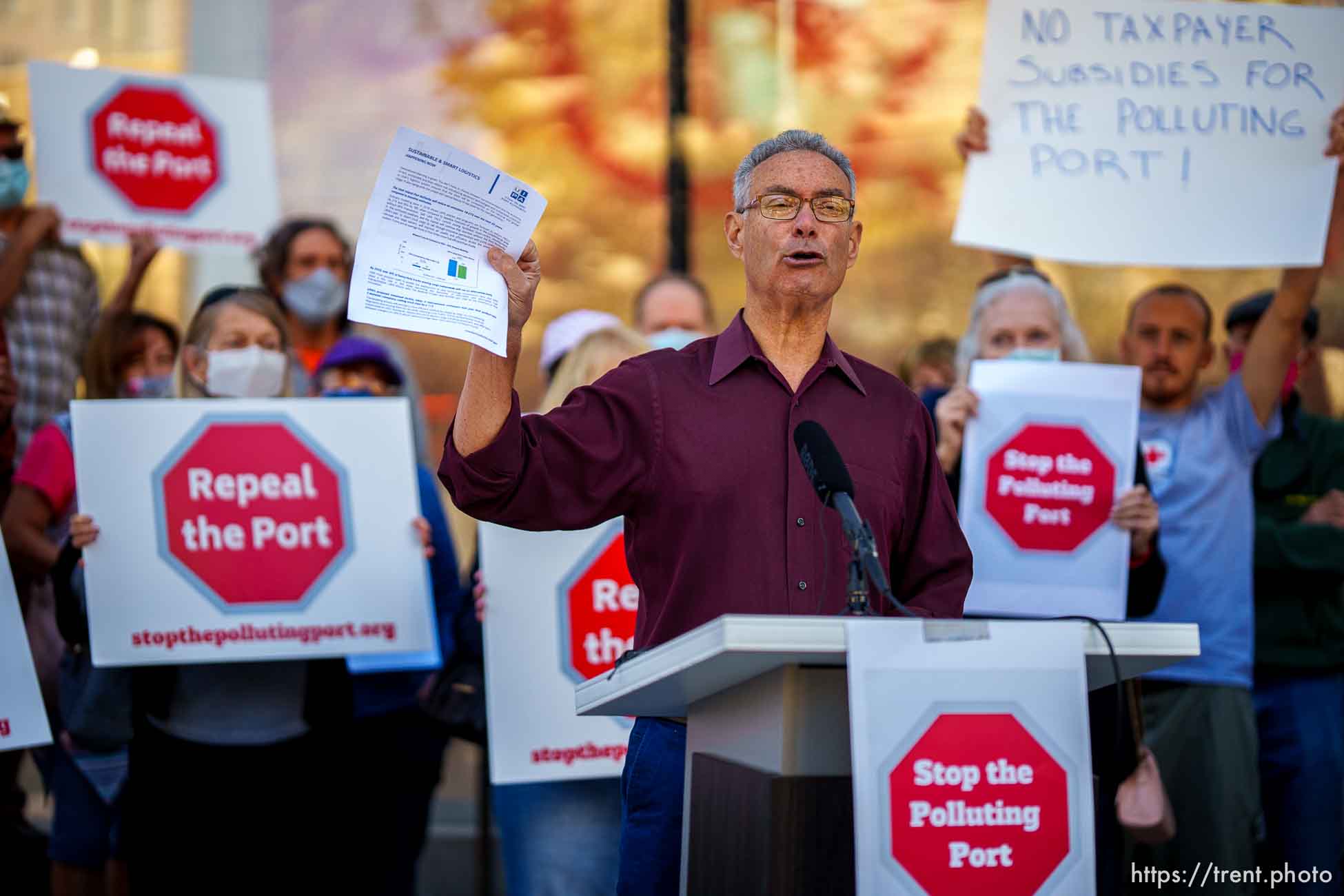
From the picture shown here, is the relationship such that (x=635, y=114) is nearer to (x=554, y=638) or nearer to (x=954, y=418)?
(x=954, y=418)

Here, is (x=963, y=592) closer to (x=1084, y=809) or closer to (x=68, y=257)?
(x=1084, y=809)

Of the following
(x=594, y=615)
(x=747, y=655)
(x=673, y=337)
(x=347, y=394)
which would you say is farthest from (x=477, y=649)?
(x=747, y=655)

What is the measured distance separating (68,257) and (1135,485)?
13.1 ft

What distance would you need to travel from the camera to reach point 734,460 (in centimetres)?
275

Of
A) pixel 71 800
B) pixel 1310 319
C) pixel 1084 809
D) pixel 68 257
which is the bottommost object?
pixel 71 800

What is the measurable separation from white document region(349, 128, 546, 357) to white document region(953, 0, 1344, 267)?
2312 millimetres

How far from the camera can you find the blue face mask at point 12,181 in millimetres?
5406

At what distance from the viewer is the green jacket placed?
463cm

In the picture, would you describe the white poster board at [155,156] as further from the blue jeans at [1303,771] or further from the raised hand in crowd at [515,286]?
the blue jeans at [1303,771]

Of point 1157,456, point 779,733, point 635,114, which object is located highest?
point 635,114

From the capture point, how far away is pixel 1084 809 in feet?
7.21

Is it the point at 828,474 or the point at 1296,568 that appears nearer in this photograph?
the point at 828,474

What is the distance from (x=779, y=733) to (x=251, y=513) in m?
2.47

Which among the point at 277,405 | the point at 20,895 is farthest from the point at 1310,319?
the point at 20,895
